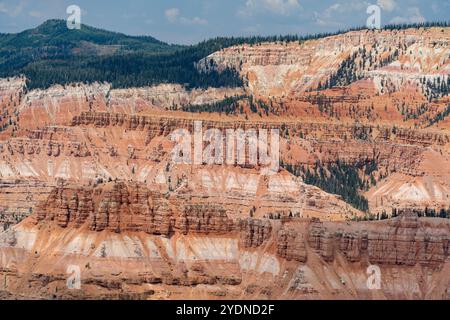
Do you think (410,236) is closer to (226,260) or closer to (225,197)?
(226,260)

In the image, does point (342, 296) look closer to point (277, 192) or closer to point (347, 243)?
point (347, 243)

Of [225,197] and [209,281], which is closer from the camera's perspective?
[209,281]

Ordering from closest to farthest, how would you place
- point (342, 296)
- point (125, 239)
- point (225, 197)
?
point (342, 296)
point (125, 239)
point (225, 197)

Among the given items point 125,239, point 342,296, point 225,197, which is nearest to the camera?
point 342,296

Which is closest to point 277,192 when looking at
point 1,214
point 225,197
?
point 225,197

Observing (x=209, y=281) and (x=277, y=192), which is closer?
(x=209, y=281)

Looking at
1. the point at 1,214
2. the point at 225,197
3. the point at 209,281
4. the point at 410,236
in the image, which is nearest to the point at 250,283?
the point at 209,281
